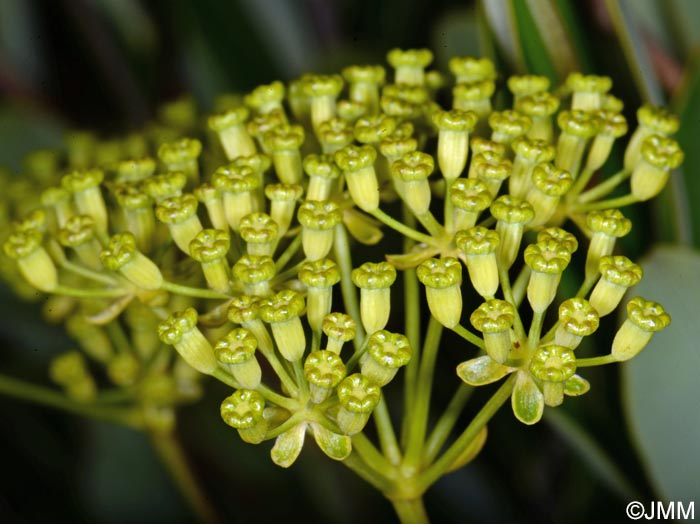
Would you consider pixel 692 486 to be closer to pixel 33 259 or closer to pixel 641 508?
pixel 641 508

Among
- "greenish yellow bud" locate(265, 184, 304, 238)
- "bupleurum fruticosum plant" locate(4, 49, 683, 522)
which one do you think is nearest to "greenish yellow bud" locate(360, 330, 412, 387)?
"bupleurum fruticosum plant" locate(4, 49, 683, 522)

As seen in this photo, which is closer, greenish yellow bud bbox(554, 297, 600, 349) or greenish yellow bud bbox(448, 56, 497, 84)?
greenish yellow bud bbox(554, 297, 600, 349)

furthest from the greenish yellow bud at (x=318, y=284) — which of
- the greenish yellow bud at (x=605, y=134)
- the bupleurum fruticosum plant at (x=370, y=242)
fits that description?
the greenish yellow bud at (x=605, y=134)

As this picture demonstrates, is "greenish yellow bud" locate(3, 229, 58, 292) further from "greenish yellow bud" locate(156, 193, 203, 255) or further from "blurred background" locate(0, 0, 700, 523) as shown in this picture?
"blurred background" locate(0, 0, 700, 523)

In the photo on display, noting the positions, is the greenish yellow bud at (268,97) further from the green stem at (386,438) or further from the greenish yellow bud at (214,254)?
the green stem at (386,438)

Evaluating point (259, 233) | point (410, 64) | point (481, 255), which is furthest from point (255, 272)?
point (410, 64)

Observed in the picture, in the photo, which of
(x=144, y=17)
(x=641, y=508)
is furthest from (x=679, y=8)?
(x=144, y=17)
